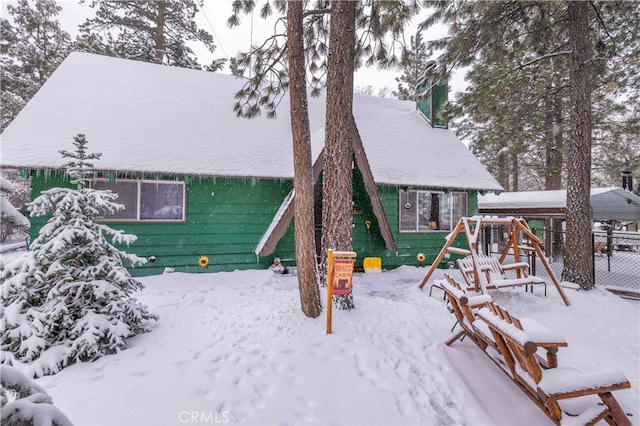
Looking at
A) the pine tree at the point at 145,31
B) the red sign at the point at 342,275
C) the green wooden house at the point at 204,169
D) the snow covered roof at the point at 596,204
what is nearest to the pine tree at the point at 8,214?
the red sign at the point at 342,275

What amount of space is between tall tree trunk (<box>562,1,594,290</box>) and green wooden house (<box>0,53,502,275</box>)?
2.72 meters

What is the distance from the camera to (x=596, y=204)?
1238 centimetres

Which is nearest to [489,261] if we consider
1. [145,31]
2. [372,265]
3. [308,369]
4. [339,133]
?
[372,265]

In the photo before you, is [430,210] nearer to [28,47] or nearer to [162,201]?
[162,201]

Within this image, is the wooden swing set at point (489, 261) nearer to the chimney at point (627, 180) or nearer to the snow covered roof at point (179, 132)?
the snow covered roof at point (179, 132)

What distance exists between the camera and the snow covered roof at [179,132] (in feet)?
20.9

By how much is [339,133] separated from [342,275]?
2.18 m

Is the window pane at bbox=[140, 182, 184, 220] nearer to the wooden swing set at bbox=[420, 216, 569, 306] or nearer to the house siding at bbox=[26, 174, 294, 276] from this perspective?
the house siding at bbox=[26, 174, 294, 276]

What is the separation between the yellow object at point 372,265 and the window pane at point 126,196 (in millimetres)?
5765

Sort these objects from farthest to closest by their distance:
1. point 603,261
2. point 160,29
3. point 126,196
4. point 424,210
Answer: point 160,29, point 603,261, point 424,210, point 126,196

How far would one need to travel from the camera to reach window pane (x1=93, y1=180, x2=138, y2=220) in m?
6.70

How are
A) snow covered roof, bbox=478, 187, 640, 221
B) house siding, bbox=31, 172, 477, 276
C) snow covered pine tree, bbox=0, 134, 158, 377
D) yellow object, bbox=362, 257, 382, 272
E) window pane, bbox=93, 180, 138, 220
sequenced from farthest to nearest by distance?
snow covered roof, bbox=478, 187, 640, 221, yellow object, bbox=362, 257, 382, 272, house siding, bbox=31, 172, 477, 276, window pane, bbox=93, 180, 138, 220, snow covered pine tree, bbox=0, 134, 158, 377

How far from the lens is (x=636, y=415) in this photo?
2793mm

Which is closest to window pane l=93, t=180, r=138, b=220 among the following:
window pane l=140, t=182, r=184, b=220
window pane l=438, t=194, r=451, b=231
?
window pane l=140, t=182, r=184, b=220
